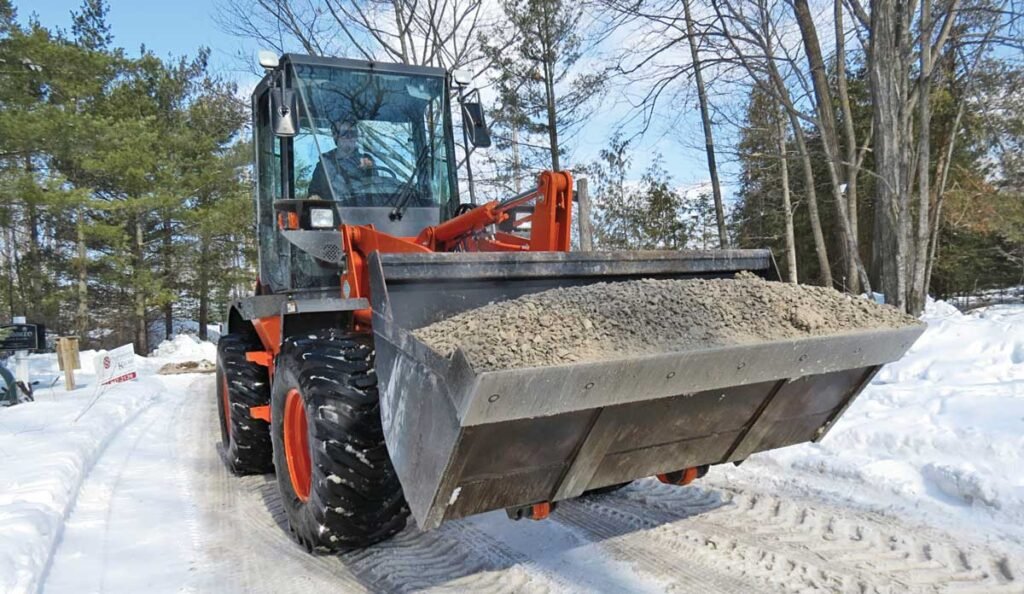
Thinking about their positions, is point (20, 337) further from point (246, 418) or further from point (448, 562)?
point (448, 562)

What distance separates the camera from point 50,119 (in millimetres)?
13617

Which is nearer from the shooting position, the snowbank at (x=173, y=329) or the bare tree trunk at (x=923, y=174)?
the bare tree trunk at (x=923, y=174)

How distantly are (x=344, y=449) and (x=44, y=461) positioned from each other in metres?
3.55

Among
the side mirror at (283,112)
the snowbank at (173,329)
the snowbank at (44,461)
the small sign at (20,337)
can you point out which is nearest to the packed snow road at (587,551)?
the snowbank at (44,461)

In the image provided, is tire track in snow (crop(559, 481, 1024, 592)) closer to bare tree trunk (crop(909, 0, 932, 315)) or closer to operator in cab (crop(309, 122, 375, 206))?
operator in cab (crop(309, 122, 375, 206))

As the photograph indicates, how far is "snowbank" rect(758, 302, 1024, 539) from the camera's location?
3.63 meters

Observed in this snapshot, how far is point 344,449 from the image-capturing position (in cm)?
298

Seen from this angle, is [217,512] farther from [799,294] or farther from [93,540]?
[799,294]

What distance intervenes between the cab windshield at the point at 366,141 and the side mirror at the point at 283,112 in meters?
0.43

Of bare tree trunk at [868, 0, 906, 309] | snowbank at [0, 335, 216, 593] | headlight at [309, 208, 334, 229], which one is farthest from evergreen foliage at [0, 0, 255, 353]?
bare tree trunk at [868, 0, 906, 309]

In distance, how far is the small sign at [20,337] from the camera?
11.0 meters

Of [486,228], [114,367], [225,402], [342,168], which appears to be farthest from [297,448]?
[114,367]

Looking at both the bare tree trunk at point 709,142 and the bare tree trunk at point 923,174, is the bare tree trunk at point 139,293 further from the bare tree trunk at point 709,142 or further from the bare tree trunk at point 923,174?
the bare tree trunk at point 923,174

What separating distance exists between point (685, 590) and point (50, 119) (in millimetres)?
15472
